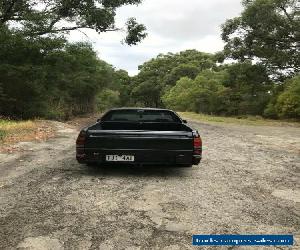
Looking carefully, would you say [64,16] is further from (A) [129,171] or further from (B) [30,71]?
(A) [129,171]

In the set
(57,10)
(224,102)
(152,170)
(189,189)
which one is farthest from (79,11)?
(224,102)

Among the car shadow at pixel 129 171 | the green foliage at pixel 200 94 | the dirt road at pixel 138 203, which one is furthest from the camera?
the green foliage at pixel 200 94

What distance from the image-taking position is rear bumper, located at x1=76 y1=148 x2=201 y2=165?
720cm

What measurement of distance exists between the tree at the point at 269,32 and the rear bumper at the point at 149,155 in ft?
63.9

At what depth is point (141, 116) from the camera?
371 inches

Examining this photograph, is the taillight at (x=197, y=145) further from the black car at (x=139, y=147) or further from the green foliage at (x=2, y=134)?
the green foliage at (x=2, y=134)

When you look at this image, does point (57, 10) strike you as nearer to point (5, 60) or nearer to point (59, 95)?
point (5, 60)

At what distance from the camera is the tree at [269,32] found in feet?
80.5

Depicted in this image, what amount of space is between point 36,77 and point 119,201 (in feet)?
49.7

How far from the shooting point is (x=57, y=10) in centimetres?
2067

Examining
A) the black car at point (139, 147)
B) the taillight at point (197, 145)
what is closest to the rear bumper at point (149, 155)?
the black car at point (139, 147)

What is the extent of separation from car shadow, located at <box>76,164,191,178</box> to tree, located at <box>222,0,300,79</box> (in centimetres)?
1895

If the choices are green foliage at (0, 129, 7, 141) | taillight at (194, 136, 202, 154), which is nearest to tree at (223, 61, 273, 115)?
green foliage at (0, 129, 7, 141)

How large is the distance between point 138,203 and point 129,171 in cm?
228
